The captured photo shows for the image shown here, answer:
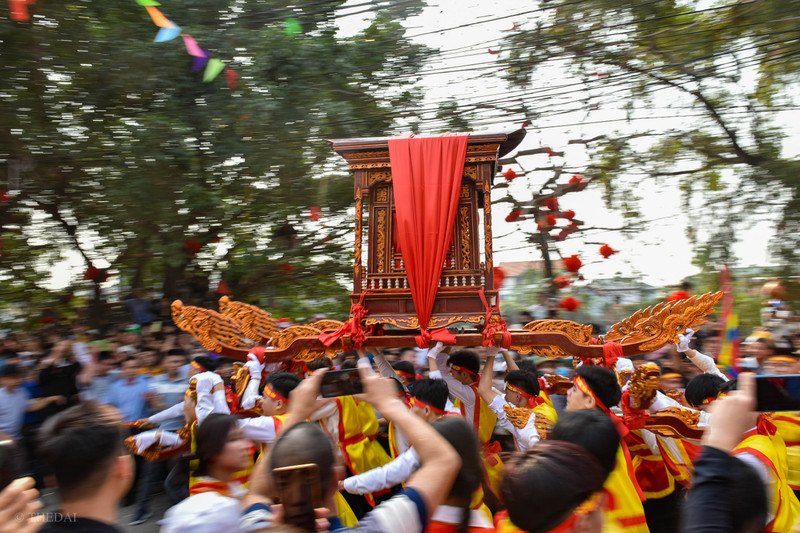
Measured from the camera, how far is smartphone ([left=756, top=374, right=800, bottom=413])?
1.51 meters

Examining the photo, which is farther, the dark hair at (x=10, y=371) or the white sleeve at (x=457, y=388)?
the dark hair at (x=10, y=371)

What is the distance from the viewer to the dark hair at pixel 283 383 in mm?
3797

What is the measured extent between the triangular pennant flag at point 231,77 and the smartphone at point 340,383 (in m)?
4.99

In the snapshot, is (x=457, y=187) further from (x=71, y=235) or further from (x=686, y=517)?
(x=71, y=235)

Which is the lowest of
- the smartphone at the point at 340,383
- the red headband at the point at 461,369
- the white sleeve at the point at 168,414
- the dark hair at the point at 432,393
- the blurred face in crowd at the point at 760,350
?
the white sleeve at the point at 168,414

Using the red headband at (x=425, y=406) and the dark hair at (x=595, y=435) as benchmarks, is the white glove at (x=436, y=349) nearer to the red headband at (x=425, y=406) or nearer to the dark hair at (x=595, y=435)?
the red headband at (x=425, y=406)

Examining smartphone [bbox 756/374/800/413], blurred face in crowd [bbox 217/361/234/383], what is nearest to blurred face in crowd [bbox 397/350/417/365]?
blurred face in crowd [bbox 217/361/234/383]

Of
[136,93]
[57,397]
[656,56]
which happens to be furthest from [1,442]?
[656,56]

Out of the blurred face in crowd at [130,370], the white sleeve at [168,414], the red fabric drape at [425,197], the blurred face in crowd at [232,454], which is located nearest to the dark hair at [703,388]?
the red fabric drape at [425,197]

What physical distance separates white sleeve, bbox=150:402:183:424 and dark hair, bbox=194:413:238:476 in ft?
9.39

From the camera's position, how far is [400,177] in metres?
3.98

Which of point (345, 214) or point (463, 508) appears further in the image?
point (345, 214)

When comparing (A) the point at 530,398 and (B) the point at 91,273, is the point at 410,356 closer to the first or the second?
(A) the point at 530,398

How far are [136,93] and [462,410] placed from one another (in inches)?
188
